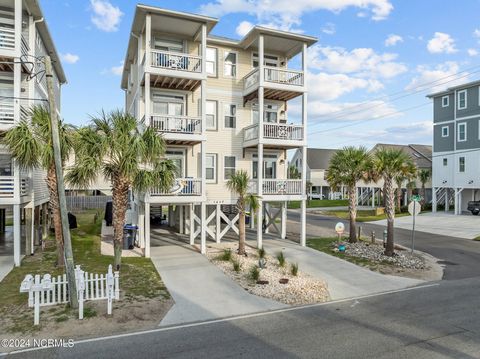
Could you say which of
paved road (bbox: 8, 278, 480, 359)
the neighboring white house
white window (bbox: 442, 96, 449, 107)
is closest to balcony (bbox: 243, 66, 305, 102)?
paved road (bbox: 8, 278, 480, 359)

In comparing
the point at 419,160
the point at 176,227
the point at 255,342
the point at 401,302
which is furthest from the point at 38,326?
the point at 419,160

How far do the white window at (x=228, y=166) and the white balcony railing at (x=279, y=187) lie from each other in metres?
1.47

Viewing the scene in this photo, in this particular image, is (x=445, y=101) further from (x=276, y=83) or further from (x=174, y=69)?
(x=174, y=69)

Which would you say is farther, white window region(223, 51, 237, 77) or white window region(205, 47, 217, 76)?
white window region(223, 51, 237, 77)

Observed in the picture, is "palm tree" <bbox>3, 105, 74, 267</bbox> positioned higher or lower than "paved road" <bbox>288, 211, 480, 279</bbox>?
higher

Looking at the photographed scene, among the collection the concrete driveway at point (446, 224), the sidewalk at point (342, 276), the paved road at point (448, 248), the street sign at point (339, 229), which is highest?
the street sign at point (339, 229)

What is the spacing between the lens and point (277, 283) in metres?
13.6

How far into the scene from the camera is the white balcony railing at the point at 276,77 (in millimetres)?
20984

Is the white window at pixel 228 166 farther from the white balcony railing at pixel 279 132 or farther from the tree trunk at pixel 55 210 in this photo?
the tree trunk at pixel 55 210

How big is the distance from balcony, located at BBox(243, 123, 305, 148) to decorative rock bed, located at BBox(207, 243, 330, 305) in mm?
6682

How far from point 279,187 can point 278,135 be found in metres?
2.99

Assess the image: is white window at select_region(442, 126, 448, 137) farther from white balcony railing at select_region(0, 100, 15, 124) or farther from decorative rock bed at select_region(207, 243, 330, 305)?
white balcony railing at select_region(0, 100, 15, 124)

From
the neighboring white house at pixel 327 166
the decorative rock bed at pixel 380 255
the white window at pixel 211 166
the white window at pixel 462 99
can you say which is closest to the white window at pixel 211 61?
the white window at pixel 211 166

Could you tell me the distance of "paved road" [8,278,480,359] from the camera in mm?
8086
